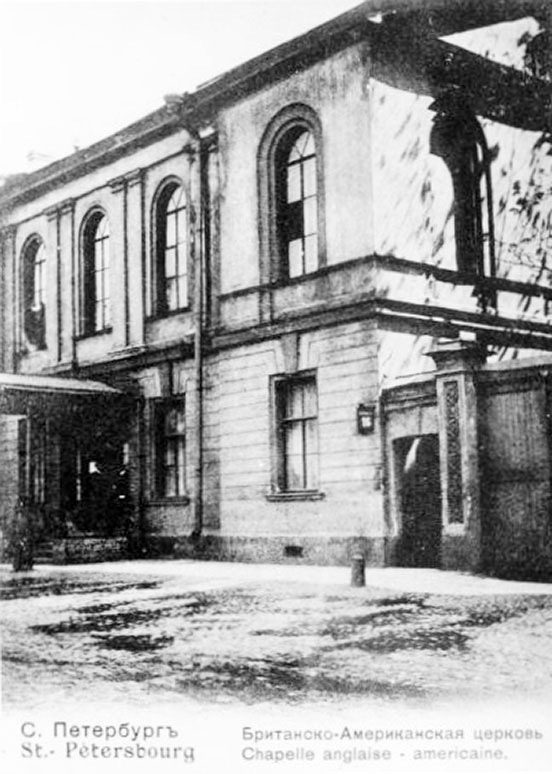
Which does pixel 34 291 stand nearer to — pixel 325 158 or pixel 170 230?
pixel 170 230

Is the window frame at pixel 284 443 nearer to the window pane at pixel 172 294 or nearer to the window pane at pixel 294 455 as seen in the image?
the window pane at pixel 294 455

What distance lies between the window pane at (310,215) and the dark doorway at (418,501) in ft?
9.88

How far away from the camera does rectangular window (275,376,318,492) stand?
38.1 ft

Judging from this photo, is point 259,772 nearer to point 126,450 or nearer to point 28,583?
point 28,583

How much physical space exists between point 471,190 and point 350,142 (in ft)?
5.21

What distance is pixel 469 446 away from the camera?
9.27 m

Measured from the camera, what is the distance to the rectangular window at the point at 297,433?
11.6 metres

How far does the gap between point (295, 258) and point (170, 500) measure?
4.10 meters

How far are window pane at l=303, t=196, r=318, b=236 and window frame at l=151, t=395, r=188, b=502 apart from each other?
3334mm

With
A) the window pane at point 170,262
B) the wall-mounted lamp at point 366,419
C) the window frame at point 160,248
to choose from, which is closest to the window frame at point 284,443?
the wall-mounted lamp at point 366,419

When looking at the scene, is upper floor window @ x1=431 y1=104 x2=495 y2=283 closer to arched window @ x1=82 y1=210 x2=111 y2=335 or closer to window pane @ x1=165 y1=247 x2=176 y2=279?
window pane @ x1=165 y1=247 x2=176 y2=279

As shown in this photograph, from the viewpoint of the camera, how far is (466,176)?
11.5m

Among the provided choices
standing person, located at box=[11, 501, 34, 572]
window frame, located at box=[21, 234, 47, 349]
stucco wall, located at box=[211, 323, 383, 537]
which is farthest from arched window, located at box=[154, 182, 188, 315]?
standing person, located at box=[11, 501, 34, 572]

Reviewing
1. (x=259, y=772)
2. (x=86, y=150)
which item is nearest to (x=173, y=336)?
(x=86, y=150)
